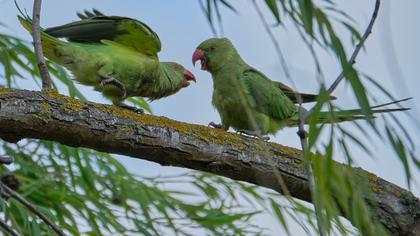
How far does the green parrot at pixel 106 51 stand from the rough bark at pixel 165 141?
1064 millimetres

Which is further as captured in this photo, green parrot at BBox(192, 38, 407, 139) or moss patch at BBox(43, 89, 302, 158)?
green parrot at BBox(192, 38, 407, 139)

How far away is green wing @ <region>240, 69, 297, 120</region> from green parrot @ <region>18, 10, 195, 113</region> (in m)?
0.44

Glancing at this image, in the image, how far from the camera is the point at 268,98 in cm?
394

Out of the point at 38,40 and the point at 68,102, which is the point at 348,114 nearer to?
the point at 68,102

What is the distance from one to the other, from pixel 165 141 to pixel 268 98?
1.56 m

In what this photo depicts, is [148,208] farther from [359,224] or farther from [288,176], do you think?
[359,224]

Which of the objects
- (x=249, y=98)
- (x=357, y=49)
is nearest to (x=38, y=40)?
(x=357, y=49)

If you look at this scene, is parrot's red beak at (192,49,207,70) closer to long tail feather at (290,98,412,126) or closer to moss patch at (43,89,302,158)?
moss patch at (43,89,302,158)

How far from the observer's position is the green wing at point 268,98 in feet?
12.8

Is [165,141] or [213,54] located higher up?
[213,54]

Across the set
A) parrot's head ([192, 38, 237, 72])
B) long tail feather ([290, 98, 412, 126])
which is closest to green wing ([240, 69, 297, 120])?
parrot's head ([192, 38, 237, 72])

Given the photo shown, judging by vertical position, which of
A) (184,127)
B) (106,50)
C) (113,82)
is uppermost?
(106,50)

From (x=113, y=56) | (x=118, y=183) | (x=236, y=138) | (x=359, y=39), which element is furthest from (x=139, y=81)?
(x=359, y=39)

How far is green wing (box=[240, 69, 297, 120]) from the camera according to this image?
3.90 m
